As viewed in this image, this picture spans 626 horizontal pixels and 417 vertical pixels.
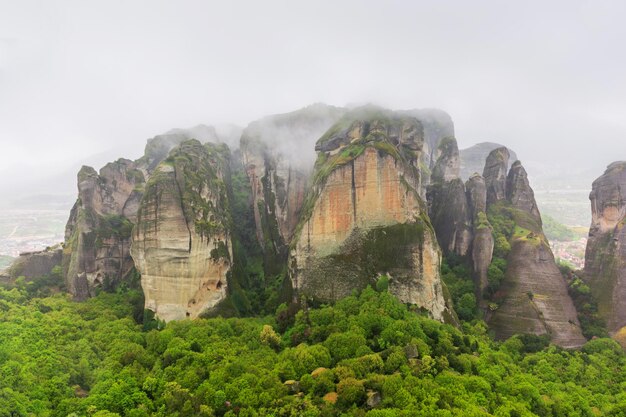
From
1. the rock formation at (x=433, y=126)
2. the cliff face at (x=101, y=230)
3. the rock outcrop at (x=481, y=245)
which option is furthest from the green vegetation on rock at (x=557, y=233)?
the cliff face at (x=101, y=230)

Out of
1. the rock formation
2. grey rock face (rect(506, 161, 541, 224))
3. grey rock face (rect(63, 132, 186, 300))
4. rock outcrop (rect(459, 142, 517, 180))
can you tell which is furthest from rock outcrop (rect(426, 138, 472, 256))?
rock outcrop (rect(459, 142, 517, 180))

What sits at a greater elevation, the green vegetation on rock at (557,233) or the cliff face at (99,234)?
the cliff face at (99,234)

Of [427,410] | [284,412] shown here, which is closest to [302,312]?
[284,412]

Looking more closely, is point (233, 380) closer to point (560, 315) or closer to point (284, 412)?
point (284, 412)

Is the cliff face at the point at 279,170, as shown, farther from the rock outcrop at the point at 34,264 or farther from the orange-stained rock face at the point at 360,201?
the rock outcrop at the point at 34,264

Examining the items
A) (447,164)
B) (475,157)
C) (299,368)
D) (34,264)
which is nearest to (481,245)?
(447,164)

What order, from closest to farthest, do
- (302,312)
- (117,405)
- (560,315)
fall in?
1. (117,405)
2. (302,312)
3. (560,315)

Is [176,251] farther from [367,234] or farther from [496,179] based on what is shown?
[496,179]

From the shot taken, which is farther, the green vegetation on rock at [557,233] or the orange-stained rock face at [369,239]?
the green vegetation on rock at [557,233]
